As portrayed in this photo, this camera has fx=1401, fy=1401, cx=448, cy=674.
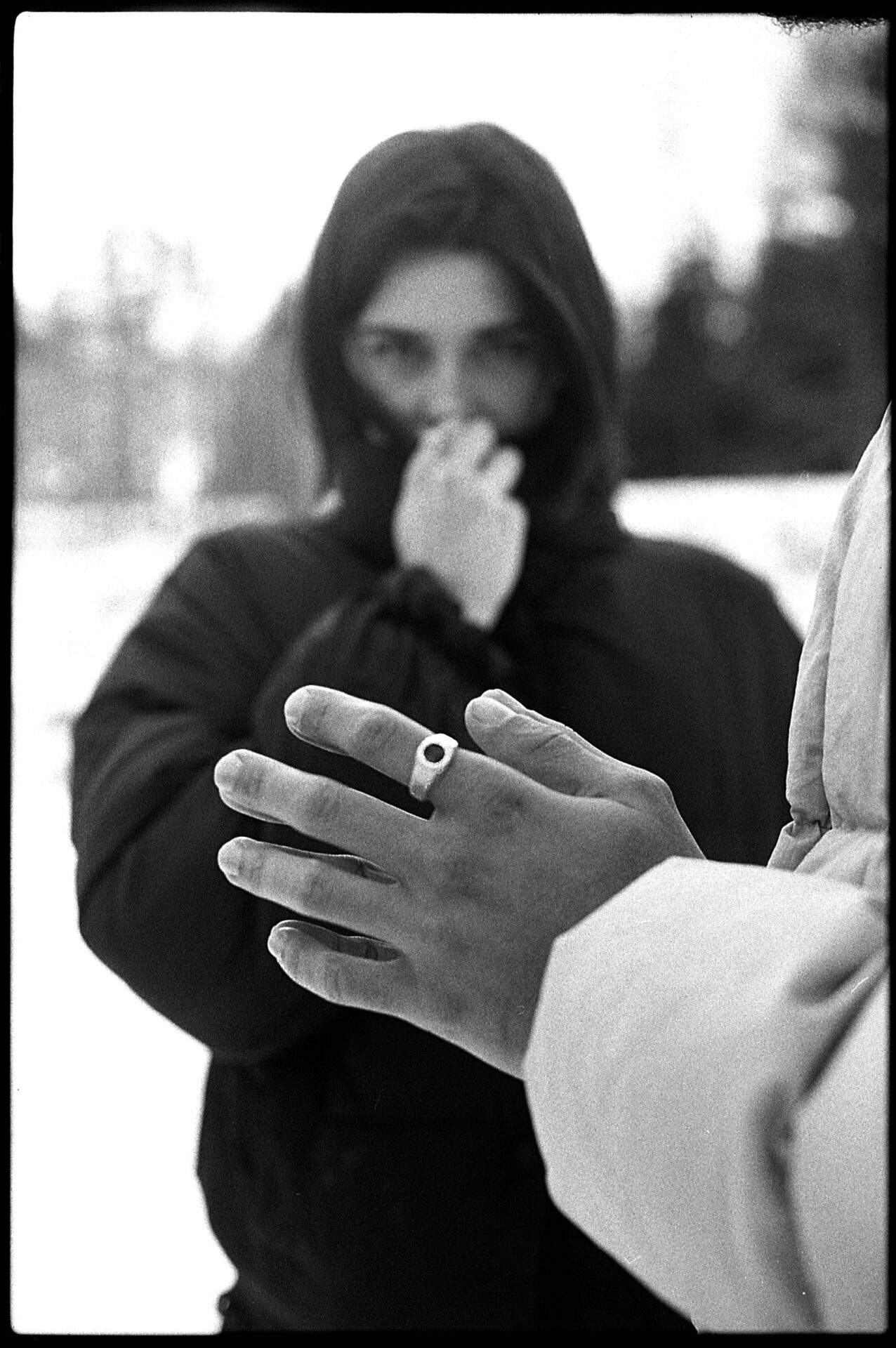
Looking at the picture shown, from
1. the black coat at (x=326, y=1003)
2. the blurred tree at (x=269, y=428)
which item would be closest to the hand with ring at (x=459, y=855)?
the black coat at (x=326, y=1003)

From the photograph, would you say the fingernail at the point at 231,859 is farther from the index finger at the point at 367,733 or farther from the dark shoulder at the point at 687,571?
the dark shoulder at the point at 687,571

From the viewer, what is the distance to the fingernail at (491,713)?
411 mm

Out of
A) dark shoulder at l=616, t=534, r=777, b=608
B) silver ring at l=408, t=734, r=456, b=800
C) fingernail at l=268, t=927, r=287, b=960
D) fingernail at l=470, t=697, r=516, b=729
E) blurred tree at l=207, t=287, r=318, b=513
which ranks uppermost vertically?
blurred tree at l=207, t=287, r=318, b=513

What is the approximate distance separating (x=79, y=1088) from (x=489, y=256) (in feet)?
1.46

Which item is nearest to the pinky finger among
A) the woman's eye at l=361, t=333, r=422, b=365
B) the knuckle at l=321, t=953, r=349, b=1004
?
the knuckle at l=321, t=953, r=349, b=1004

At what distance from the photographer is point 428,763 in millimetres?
385

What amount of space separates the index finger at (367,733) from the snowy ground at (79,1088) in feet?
0.48

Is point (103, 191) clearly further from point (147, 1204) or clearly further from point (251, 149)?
point (147, 1204)

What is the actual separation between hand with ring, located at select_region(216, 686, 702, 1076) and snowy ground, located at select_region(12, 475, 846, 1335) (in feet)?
0.52

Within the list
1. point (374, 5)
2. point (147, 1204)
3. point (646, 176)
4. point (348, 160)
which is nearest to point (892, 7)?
point (374, 5)

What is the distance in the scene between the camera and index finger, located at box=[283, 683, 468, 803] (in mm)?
387

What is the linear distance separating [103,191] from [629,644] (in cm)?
38

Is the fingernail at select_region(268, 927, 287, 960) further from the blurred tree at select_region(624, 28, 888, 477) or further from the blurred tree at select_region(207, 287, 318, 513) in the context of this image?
the blurred tree at select_region(207, 287, 318, 513)

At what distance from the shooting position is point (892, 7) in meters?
0.36
